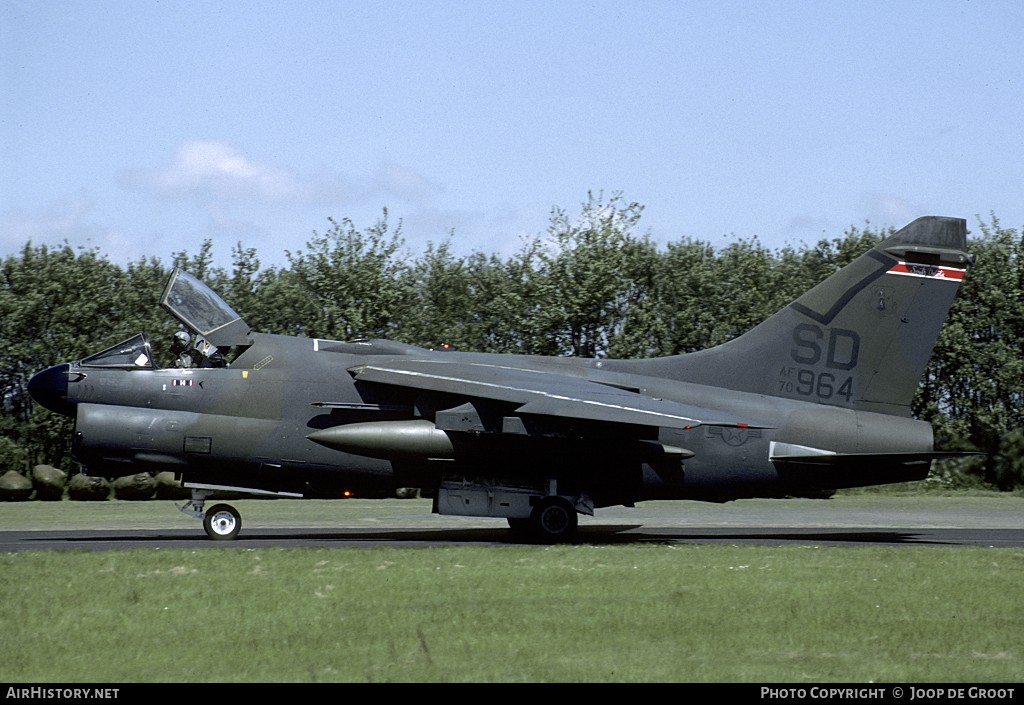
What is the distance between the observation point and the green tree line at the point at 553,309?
129ft

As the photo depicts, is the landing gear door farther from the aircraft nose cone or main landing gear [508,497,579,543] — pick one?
main landing gear [508,497,579,543]

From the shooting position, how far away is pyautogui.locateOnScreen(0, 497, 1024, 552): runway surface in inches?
700

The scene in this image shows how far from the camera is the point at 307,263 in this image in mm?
41500

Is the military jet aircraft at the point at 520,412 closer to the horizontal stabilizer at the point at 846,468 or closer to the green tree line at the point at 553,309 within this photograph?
the horizontal stabilizer at the point at 846,468

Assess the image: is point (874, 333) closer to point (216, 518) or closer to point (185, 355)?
point (216, 518)

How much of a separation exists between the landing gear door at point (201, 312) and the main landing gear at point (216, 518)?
9.11 ft

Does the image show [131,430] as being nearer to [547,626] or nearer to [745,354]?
[547,626]

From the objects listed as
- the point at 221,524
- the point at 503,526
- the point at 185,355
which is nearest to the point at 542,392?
the point at 221,524

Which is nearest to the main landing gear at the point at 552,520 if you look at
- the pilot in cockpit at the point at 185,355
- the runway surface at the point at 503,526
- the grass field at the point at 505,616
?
the runway surface at the point at 503,526

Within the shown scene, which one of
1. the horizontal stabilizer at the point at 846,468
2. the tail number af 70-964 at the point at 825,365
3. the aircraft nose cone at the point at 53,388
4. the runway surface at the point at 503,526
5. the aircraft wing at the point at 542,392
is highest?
the tail number af 70-964 at the point at 825,365

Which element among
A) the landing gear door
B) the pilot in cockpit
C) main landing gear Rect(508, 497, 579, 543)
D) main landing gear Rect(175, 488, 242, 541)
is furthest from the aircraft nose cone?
main landing gear Rect(508, 497, 579, 543)

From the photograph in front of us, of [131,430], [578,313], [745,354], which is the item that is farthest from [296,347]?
[578,313]

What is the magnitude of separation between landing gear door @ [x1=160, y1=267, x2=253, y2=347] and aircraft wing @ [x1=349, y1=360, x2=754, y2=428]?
2.31 meters

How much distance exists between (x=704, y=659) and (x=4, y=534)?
1555 centimetres
